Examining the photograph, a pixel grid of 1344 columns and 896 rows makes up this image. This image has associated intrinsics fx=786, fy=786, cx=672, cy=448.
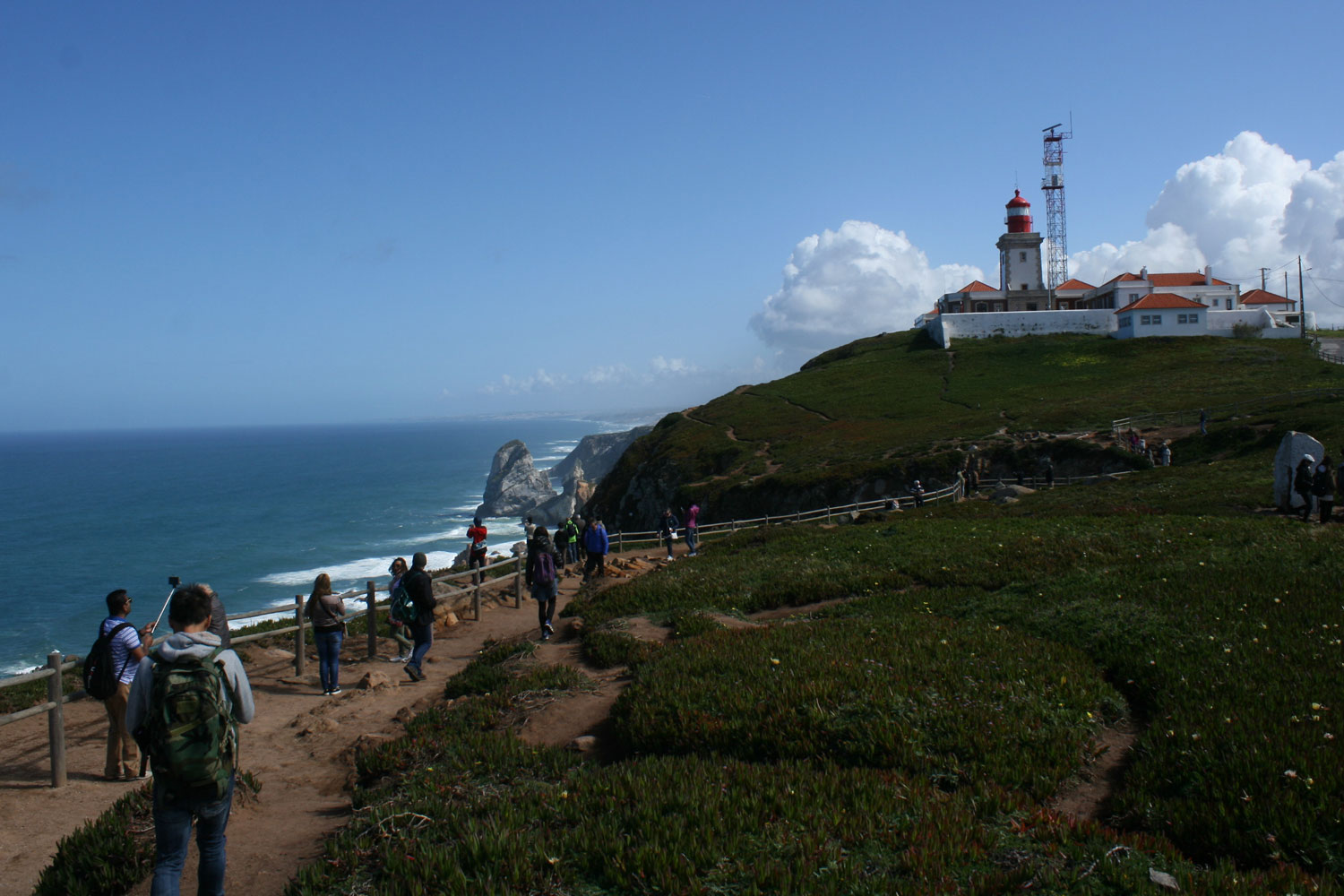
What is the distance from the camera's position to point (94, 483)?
15912 cm

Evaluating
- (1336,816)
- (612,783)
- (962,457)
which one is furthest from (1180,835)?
(962,457)

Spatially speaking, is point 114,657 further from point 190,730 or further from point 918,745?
point 918,745

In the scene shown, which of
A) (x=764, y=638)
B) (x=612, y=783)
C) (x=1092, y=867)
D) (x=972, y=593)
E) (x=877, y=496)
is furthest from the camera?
(x=877, y=496)

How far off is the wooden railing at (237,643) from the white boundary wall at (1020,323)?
82.3 metres

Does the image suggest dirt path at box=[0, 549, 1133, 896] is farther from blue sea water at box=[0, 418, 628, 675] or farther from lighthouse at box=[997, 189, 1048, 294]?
lighthouse at box=[997, 189, 1048, 294]

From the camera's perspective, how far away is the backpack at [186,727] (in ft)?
16.9

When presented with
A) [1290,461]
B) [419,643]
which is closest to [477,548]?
[419,643]

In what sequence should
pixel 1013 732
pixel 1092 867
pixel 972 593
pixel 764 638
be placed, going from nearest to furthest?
pixel 1092 867
pixel 1013 732
pixel 764 638
pixel 972 593

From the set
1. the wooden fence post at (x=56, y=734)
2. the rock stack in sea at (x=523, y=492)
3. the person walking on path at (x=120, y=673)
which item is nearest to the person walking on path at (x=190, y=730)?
the person walking on path at (x=120, y=673)

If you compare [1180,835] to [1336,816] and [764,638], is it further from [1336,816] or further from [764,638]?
[764,638]

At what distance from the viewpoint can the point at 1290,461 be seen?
22297mm

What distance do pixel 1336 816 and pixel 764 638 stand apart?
6500 millimetres

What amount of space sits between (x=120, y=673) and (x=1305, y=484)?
25.4 metres

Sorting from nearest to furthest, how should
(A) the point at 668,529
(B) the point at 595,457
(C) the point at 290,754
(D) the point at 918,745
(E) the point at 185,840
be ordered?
(E) the point at 185,840 < (D) the point at 918,745 < (C) the point at 290,754 < (A) the point at 668,529 < (B) the point at 595,457
